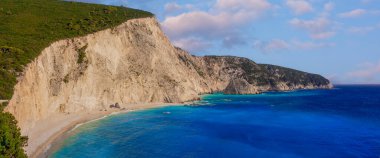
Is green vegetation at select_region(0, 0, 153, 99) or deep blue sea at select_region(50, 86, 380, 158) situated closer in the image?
deep blue sea at select_region(50, 86, 380, 158)

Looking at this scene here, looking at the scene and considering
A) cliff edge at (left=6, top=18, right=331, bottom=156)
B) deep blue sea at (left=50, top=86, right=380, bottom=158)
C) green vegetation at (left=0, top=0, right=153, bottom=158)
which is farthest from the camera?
cliff edge at (left=6, top=18, right=331, bottom=156)

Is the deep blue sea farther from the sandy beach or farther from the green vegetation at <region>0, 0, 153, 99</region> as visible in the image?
the green vegetation at <region>0, 0, 153, 99</region>

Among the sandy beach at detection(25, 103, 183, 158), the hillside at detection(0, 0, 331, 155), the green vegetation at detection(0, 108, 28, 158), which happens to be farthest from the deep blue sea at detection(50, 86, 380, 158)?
the green vegetation at detection(0, 108, 28, 158)

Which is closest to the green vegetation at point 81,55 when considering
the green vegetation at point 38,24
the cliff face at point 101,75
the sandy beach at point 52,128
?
the cliff face at point 101,75

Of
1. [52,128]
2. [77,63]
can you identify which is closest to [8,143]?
[52,128]

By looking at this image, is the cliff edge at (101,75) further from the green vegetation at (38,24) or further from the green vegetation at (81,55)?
the green vegetation at (38,24)

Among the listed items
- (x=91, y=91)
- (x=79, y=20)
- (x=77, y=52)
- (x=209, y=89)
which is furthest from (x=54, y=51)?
(x=209, y=89)
